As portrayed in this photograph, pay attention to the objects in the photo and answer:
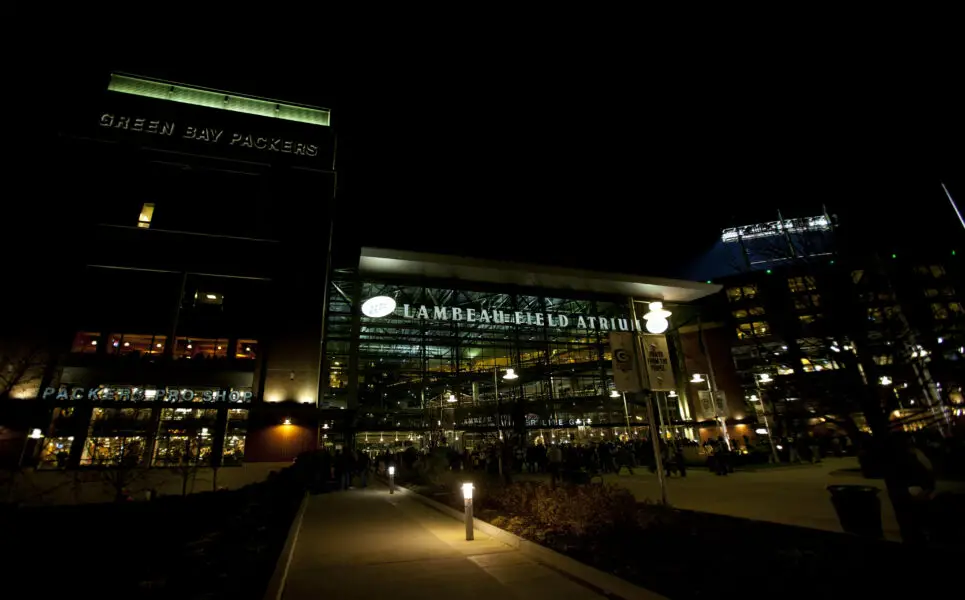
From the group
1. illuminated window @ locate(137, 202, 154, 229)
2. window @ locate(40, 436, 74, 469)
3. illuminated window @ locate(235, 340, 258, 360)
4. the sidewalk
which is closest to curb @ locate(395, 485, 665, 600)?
the sidewalk

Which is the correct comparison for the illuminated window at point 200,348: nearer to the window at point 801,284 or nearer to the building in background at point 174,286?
the building in background at point 174,286

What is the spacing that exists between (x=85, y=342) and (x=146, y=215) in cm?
867

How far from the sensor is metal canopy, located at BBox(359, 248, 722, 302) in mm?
26266

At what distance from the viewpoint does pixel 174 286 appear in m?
24.2

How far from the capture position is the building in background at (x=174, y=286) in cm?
2023

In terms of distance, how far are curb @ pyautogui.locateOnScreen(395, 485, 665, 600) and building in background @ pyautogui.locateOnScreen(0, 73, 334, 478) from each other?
50.2ft

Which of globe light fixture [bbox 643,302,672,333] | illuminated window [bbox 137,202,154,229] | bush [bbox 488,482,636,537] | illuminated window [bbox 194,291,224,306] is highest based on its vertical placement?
illuminated window [bbox 137,202,154,229]

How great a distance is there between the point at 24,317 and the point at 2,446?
6579 mm

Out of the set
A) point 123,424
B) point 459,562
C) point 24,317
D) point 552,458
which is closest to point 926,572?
point 459,562

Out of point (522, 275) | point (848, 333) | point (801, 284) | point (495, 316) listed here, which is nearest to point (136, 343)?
point (495, 316)

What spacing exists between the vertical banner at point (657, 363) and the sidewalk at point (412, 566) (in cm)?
502

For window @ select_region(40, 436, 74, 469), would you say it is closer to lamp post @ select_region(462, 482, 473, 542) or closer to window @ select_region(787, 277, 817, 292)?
lamp post @ select_region(462, 482, 473, 542)

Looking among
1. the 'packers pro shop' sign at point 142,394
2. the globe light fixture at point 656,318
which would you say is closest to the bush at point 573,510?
the globe light fixture at point 656,318

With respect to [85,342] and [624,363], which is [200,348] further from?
[624,363]
